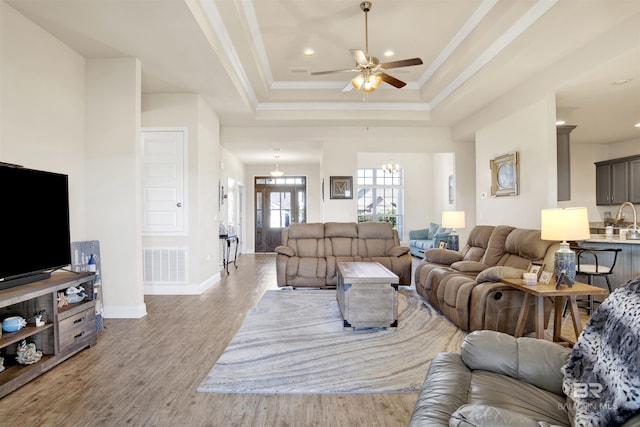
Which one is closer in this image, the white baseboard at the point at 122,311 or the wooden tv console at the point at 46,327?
the wooden tv console at the point at 46,327

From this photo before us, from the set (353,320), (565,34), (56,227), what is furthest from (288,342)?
(565,34)

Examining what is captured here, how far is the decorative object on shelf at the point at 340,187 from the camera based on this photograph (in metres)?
6.98

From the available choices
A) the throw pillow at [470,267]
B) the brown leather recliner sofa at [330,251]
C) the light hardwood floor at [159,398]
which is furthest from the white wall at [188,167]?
the throw pillow at [470,267]

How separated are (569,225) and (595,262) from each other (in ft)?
6.63

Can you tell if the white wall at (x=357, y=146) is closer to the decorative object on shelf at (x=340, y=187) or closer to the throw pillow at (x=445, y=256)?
the decorative object on shelf at (x=340, y=187)

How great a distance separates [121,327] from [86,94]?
8.36 feet

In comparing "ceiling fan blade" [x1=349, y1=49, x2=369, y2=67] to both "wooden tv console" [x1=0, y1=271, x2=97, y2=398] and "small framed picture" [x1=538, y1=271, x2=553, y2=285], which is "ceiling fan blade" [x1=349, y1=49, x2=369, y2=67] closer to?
"small framed picture" [x1=538, y1=271, x2=553, y2=285]

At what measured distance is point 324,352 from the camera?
275 cm

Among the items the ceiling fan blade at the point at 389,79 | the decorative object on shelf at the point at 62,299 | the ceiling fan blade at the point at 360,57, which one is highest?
the ceiling fan blade at the point at 360,57

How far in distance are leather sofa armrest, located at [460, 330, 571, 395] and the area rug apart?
760 mm

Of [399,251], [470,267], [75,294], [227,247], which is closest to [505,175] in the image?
[399,251]

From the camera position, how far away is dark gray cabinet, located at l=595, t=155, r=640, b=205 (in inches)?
272

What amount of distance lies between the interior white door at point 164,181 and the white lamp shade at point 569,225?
4.37 metres


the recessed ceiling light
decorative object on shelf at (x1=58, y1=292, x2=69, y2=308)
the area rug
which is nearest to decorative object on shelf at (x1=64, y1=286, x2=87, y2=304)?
decorative object on shelf at (x1=58, y1=292, x2=69, y2=308)
